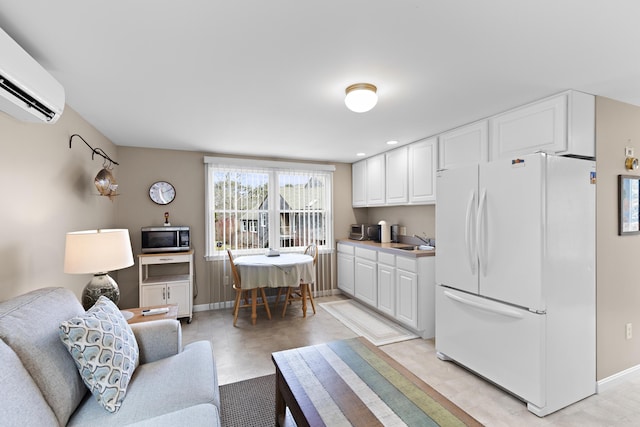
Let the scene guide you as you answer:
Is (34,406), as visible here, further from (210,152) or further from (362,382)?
(210,152)

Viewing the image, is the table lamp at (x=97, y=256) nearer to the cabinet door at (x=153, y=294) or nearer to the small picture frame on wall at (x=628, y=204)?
the cabinet door at (x=153, y=294)

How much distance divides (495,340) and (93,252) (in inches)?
121

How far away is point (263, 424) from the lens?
2.02m

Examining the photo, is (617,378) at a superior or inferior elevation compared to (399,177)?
inferior

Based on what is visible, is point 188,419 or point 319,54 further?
point 319,54

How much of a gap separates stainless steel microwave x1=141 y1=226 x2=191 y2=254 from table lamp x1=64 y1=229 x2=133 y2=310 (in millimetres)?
1588

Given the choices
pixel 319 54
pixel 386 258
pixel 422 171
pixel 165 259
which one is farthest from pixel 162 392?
pixel 422 171

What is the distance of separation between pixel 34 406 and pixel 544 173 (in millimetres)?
3001

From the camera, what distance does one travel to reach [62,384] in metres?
1.33

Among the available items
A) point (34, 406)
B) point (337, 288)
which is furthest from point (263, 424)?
point (337, 288)

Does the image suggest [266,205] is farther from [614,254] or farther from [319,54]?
[614,254]

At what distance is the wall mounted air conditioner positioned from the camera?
137 centimetres

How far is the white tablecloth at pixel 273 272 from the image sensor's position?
12.0 feet

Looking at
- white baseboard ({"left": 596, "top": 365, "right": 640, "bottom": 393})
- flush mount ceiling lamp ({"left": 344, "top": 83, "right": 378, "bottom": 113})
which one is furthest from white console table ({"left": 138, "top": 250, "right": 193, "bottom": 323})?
white baseboard ({"left": 596, "top": 365, "right": 640, "bottom": 393})
